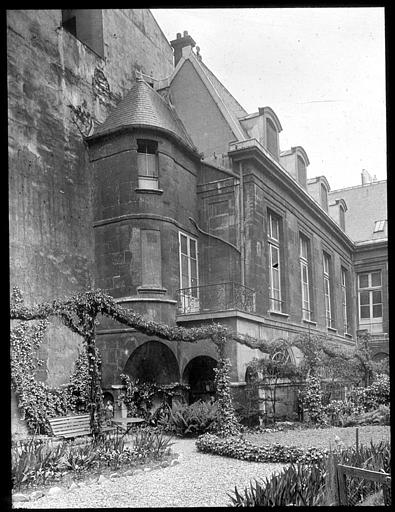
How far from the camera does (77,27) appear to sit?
6309 millimetres

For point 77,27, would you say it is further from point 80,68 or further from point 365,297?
point 365,297

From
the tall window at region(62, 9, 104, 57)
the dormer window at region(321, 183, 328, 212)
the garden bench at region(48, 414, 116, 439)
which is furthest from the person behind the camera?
the dormer window at region(321, 183, 328, 212)

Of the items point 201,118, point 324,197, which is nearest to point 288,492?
point 324,197

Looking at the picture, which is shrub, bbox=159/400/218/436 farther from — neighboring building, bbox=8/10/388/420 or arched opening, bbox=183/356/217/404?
neighboring building, bbox=8/10/388/420

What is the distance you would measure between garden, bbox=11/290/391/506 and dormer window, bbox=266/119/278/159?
2.41 metres

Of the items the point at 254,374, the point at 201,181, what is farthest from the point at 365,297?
the point at 201,181

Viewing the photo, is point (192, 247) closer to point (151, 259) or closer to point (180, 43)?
point (151, 259)

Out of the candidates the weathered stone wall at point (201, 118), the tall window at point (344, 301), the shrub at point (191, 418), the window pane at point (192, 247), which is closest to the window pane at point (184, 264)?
the window pane at point (192, 247)

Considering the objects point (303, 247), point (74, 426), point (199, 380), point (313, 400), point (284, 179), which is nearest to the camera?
point (74, 426)

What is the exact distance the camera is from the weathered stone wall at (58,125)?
237 inches

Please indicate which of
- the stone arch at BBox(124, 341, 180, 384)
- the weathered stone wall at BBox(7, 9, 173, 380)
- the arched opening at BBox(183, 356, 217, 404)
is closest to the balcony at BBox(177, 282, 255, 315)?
the stone arch at BBox(124, 341, 180, 384)

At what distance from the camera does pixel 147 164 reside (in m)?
7.10

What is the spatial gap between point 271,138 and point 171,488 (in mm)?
3999

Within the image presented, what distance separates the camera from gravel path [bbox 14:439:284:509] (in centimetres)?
517
